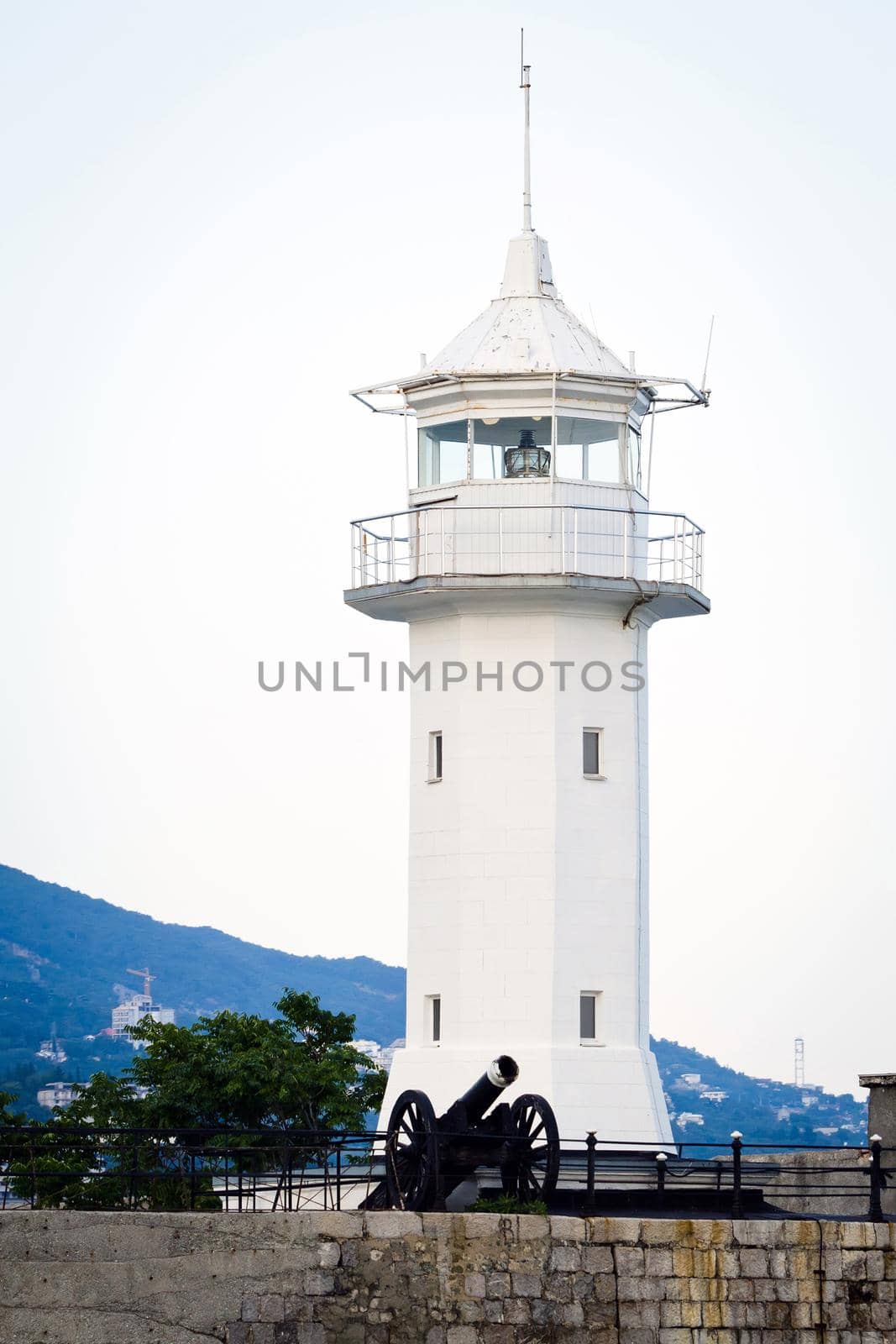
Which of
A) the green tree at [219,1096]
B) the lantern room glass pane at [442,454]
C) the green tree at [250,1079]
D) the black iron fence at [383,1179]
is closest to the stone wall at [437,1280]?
the black iron fence at [383,1179]

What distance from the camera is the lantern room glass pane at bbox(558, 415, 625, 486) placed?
3278 centimetres

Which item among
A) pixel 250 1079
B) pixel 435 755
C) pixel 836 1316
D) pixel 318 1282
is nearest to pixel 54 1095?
pixel 250 1079

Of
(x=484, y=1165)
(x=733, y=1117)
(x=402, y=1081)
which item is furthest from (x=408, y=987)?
(x=733, y=1117)

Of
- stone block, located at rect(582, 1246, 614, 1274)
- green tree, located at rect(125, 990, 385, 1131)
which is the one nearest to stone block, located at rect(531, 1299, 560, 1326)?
stone block, located at rect(582, 1246, 614, 1274)

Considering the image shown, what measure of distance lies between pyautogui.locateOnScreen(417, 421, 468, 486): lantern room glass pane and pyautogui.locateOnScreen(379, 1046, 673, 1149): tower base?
751 centimetres

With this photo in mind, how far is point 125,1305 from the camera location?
2477cm

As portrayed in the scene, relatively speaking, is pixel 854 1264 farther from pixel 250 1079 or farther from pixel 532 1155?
pixel 250 1079

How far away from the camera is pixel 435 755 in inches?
1281

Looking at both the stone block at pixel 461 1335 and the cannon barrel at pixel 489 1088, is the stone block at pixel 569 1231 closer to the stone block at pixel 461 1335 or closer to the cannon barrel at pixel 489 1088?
the stone block at pixel 461 1335

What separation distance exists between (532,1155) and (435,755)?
721cm

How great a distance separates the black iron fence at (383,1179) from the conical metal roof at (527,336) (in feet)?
33.0

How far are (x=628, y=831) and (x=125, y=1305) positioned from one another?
401 inches

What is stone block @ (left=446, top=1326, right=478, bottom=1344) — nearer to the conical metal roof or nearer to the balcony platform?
the balcony platform

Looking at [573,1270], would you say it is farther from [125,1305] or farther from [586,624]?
[586,624]
